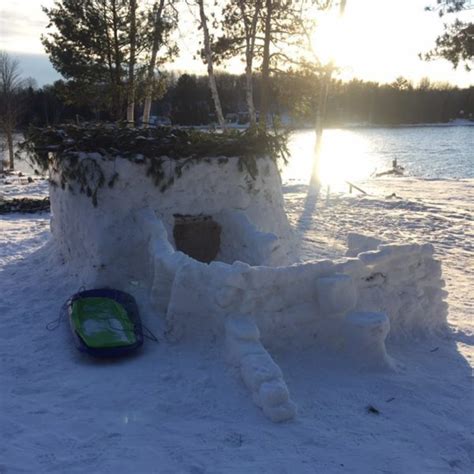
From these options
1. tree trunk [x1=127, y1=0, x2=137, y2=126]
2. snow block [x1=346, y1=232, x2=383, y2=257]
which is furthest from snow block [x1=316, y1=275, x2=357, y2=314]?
tree trunk [x1=127, y1=0, x2=137, y2=126]

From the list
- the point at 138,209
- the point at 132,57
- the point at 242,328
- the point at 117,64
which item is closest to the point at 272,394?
the point at 242,328

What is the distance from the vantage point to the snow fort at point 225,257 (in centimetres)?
466

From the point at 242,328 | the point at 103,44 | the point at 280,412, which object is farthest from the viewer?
the point at 103,44

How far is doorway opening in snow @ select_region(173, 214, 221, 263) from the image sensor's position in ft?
21.6

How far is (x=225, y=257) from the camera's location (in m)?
6.72

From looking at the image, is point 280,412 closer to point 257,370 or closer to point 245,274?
point 257,370

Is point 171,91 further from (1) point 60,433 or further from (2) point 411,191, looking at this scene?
(1) point 60,433

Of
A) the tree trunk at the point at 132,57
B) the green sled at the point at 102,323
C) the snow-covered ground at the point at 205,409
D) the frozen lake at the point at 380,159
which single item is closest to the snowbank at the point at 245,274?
the snow-covered ground at the point at 205,409

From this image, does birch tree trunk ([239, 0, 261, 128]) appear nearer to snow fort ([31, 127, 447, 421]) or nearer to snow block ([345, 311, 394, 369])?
snow fort ([31, 127, 447, 421])

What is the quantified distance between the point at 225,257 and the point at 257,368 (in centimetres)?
277

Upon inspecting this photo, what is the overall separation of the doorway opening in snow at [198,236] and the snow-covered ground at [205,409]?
1550mm

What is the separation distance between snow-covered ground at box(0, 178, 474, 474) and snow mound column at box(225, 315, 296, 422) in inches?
3.9

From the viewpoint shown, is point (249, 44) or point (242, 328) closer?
point (242, 328)

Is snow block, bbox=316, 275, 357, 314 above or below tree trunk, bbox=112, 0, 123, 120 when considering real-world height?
below
